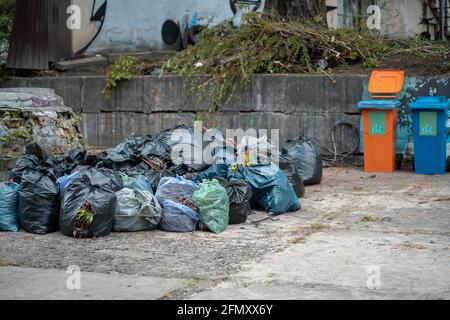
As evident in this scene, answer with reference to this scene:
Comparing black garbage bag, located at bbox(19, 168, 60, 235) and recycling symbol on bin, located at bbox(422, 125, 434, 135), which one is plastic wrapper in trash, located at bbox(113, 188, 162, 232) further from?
recycling symbol on bin, located at bbox(422, 125, 434, 135)

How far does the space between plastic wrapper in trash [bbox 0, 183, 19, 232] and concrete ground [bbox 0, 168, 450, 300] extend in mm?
132

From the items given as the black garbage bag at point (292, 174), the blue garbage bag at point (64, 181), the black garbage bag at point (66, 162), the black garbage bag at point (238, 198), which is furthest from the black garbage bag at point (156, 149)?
the black garbage bag at point (292, 174)

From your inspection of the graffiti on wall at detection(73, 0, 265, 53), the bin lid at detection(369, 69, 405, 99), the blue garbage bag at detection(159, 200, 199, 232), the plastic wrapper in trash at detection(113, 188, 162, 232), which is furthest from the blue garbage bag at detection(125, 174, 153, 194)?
the graffiti on wall at detection(73, 0, 265, 53)

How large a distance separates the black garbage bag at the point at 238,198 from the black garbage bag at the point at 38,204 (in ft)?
5.57

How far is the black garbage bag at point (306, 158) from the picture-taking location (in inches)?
384

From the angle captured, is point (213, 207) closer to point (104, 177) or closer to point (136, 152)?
point (104, 177)

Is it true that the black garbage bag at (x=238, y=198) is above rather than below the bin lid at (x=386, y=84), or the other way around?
below

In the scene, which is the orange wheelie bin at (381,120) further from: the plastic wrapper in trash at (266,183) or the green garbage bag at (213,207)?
the green garbage bag at (213,207)

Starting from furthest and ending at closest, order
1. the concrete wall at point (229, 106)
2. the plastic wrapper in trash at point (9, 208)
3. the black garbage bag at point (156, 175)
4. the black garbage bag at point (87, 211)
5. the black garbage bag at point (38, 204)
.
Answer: the concrete wall at point (229, 106), the black garbage bag at point (156, 175), the plastic wrapper in trash at point (9, 208), the black garbage bag at point (38, 204), the black garbage bag at point (87, 211)

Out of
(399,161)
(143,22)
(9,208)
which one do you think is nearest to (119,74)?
(143,22)

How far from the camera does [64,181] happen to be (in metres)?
7.59

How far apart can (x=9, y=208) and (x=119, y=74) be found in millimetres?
5723

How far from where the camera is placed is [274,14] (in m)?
13.3

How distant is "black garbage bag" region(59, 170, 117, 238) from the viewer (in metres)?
7.04
